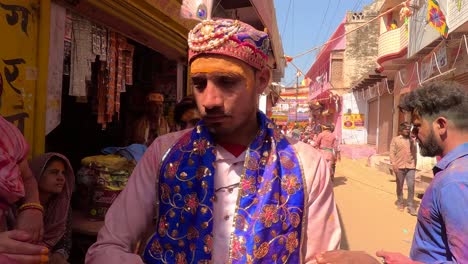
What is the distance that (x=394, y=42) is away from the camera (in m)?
14.7

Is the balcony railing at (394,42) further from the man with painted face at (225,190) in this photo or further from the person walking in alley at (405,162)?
the man with painted face at (225,190)

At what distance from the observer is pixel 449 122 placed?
6.84 ft

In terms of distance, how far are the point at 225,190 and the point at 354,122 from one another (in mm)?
22598

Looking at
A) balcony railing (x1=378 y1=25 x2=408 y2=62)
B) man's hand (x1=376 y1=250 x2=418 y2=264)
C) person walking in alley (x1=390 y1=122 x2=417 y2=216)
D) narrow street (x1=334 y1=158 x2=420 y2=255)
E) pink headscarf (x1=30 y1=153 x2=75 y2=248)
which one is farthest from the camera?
balcony railing (x1=378 y1=25 x2=408 y2=62)

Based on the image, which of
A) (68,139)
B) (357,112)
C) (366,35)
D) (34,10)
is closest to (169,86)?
(68,139)

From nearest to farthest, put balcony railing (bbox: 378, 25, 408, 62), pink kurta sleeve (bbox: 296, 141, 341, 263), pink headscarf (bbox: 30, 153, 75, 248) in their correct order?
pink kurta sleeve (bbox: 296, 141, 341, 263), pink headscarf (bbox: 30, 153, 75, 248), balcony railing (bbox: 378, 25, 408, 62)

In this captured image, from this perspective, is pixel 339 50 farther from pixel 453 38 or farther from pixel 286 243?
pixel 286 243

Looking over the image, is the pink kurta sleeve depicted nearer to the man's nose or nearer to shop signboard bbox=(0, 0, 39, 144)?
the man's nose

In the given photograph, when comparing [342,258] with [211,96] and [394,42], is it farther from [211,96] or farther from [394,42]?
[394,42]

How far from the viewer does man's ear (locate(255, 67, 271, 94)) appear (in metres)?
1.43

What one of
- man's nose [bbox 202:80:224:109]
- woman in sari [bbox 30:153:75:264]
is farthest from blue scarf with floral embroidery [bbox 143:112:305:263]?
woman in sari [bbox 30:153:75:264]

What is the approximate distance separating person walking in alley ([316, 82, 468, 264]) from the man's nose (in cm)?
68

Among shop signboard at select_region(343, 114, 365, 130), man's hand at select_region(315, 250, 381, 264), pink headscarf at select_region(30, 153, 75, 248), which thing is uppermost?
shop signboard at select_region(343, 114, 365, 130)

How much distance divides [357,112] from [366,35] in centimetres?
673
